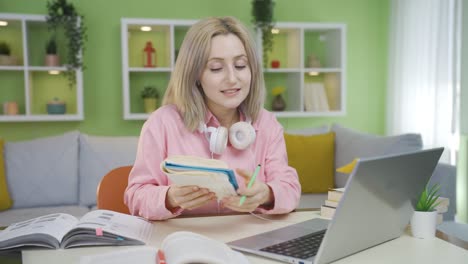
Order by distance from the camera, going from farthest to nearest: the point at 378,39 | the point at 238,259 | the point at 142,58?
1. the point at 378,39
2. the point at 142,58
3. the point at 238,259

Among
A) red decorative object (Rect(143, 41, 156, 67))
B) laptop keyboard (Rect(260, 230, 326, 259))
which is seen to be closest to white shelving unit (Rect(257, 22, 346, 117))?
red decorative object (Rect(143, 41, 156, 67))

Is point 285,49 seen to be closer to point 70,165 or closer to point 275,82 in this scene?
point 275,82

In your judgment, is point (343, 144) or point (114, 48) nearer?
point (343, 144)

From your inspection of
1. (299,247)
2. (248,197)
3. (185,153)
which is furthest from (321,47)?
(299,247)

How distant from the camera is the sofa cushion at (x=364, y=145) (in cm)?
304

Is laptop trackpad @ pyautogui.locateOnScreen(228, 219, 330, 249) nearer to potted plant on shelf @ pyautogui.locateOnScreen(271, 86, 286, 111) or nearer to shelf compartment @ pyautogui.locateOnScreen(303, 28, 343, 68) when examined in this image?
potted plant on shelf @ pyautogui.locateOnScreen(271, 86, 286, 111)

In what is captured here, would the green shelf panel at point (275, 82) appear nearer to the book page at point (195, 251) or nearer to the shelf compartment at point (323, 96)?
the shelf compartment at point (323, 96)

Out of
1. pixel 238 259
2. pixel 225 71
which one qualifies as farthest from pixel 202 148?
pixel 238 259

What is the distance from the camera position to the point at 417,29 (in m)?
3.84

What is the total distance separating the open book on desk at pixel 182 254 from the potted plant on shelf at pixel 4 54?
3089 millimetres

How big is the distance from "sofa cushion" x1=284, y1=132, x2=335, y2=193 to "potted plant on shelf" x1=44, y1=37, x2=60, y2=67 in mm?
1843

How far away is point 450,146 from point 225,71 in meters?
2.50

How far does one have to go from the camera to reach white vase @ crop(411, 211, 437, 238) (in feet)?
3.83

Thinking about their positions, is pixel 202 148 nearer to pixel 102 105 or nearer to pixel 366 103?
pixel 102 105
